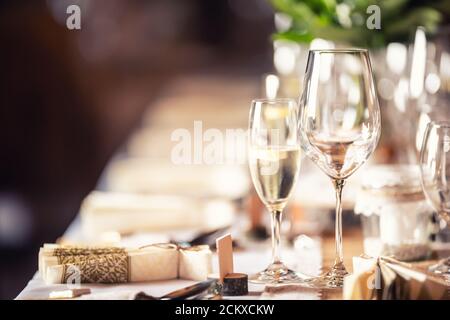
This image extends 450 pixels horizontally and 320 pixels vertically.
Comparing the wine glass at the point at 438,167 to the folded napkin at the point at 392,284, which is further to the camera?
the wine glass at the point at 438,167

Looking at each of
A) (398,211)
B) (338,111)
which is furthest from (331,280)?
(398,211)

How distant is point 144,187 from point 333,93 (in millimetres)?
1292

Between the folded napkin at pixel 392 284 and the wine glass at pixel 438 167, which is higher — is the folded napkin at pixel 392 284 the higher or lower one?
the lower one

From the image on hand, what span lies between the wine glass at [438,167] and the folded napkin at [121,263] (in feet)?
0.75

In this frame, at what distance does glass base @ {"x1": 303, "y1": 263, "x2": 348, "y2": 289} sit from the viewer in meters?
0.75

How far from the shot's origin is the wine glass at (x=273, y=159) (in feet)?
2.71

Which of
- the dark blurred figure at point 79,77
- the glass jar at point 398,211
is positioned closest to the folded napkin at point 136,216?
the glass jar at point 398,211

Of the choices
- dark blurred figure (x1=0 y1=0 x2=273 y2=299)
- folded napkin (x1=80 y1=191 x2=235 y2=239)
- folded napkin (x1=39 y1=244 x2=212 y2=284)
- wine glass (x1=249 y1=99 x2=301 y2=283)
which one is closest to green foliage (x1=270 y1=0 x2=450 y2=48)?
folded napkin (x1=80 y1=191 x2=235 y2=239)

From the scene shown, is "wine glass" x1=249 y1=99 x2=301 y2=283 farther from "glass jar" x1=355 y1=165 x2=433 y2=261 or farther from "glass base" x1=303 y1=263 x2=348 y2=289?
"glass jar" x1=355 y1=165 x2=433 y2=261

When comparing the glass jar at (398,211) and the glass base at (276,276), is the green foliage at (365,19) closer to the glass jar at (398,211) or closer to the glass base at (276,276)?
the glass jar at (398,211)

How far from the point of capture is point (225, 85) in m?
5.51

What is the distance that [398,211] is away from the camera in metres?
1.02

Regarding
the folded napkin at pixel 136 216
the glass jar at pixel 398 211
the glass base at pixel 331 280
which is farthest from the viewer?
the folded napkin at pixel 136 216

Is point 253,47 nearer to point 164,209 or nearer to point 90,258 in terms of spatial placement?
point 164,209
